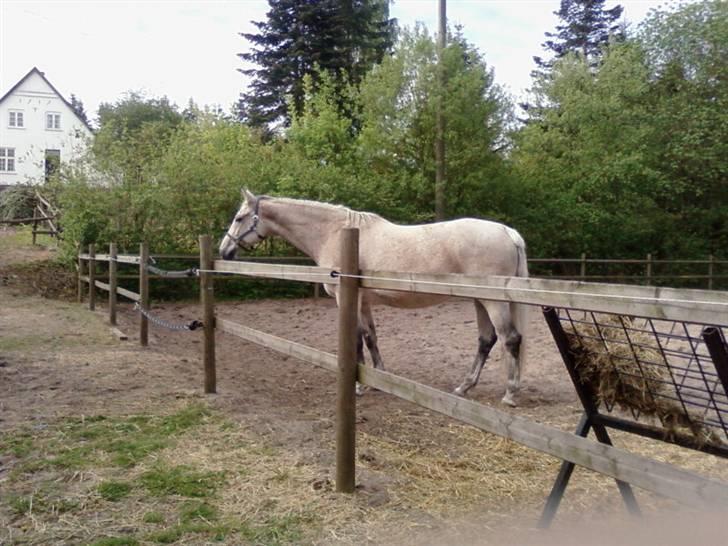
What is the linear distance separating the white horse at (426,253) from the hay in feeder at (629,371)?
2.55m

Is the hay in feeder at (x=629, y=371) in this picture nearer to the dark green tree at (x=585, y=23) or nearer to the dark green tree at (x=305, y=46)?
the dark green tree at (x=305, y=46)

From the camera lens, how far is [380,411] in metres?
4.59

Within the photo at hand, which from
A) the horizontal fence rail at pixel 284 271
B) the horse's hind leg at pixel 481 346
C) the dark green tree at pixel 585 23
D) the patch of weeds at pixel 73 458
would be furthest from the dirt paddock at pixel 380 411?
the dark green tree at pixel 585 23

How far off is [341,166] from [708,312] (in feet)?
44.7

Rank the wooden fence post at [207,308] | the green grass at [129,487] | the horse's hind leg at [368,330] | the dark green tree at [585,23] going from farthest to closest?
the dark green tree at [585,23], the horse's hind leg at [368,330], the wooden fence post at [207,308], the green grass at [129,487]

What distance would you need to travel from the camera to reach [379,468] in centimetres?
330

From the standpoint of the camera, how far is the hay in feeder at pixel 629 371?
2170mm

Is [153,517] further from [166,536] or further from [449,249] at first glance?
[449,249]

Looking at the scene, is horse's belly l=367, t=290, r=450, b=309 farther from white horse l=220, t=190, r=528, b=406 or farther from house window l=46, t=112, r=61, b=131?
house window l=46, t=112, r=61, b=131

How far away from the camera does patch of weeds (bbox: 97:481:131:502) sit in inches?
112

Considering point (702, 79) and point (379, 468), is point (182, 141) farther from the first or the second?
point (702, 79)

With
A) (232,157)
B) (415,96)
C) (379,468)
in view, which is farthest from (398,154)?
(379,468)

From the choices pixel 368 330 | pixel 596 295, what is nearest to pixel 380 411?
pixel 368 330

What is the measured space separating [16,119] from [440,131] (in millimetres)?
31653
